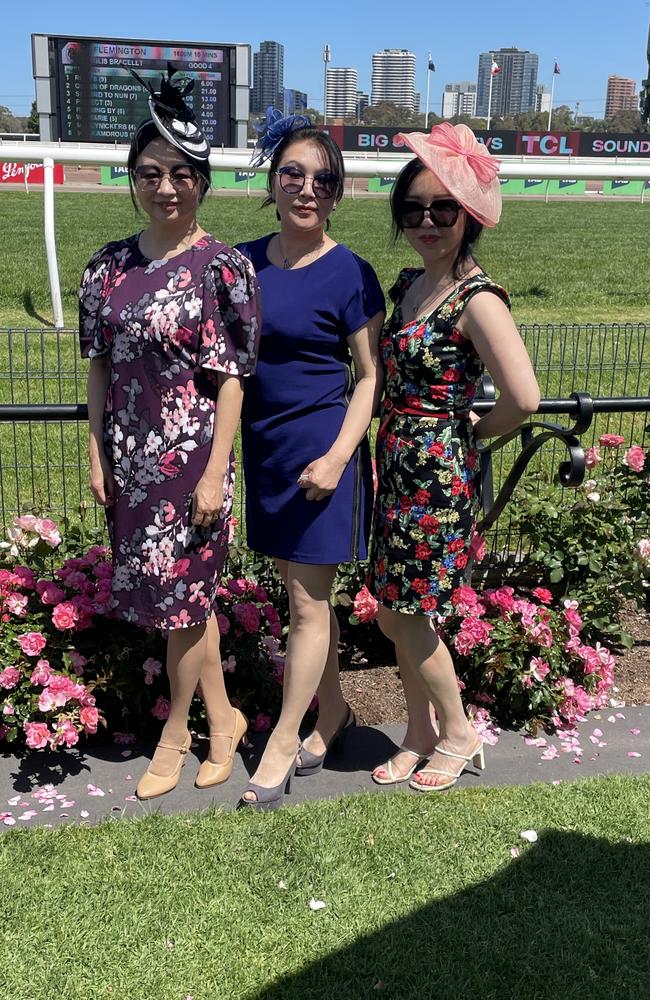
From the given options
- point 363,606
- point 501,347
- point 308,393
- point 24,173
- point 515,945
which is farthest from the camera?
point 24,173

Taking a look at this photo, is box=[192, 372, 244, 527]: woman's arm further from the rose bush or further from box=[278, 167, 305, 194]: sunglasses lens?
the rose bush

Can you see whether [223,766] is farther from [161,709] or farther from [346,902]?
[346,902]

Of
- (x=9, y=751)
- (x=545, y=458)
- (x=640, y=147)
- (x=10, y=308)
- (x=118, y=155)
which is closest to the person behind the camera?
(x=9, y=751)

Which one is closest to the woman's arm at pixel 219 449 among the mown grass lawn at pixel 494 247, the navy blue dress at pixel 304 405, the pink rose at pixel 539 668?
the navy blue dress at pixel 304 405

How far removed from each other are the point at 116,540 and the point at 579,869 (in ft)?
5.20

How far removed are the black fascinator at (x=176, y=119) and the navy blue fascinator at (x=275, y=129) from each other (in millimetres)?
186

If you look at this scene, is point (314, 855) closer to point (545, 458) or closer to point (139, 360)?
point (139, 360)

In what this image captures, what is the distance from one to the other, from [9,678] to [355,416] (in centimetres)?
137

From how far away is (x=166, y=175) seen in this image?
107 inches

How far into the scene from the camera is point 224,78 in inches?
1369

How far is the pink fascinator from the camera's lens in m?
2.66

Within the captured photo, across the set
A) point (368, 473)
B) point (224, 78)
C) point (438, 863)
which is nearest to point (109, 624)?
point (368, 473)

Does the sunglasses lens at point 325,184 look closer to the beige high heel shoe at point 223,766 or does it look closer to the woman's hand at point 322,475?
the woman's hand at point 322,475

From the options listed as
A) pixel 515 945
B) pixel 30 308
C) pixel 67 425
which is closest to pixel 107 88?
pixel 30 308
